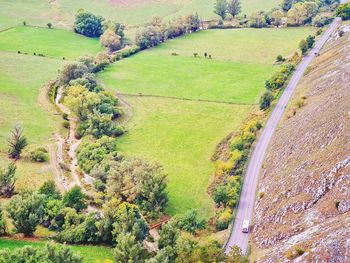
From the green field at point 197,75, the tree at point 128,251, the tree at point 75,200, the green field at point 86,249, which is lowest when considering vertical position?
the green field at point 86,249

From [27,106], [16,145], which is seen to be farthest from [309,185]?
[27,106]

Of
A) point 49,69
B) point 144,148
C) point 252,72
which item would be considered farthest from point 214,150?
point 49,69

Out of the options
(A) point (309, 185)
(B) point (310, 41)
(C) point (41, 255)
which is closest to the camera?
(C) point (41, 255)

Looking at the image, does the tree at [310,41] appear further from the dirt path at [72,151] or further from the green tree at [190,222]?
the green tree at [190,222]

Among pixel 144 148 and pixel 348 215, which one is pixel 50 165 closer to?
pixel 144 148

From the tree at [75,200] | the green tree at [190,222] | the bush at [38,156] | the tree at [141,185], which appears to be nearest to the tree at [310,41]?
the tree at [141,185]

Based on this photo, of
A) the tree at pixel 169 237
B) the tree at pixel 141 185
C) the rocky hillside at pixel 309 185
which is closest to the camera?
the rocky hillside at pixel 309 185

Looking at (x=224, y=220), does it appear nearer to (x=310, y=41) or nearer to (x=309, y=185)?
(x=309, y=185)
